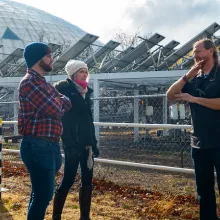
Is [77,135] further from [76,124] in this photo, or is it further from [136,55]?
[136,55]

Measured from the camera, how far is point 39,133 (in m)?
3.05

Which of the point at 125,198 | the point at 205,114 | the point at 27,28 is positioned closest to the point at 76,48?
the point at 125,198

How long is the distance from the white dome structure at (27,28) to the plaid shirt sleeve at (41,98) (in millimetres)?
39625

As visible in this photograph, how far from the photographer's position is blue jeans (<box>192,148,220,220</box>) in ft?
11.0

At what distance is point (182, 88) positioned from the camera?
3611 mm

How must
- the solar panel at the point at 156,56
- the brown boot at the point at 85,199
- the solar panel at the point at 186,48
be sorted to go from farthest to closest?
1. the solar panel at the point at 156,56
2. the solar panel at the point at 186,48
3. the brown boot at the point at 85,199

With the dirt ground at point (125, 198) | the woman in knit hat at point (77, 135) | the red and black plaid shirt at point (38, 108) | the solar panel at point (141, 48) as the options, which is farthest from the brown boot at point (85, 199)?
the solar panel at point (141, 48)

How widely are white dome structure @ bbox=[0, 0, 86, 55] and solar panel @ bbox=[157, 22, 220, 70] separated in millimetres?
30842

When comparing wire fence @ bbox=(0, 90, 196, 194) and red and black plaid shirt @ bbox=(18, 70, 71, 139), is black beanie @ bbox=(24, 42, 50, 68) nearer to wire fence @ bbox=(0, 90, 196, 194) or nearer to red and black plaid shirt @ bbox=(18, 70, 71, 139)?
red and black plaid shirt @ bbox=(18, 70, 71, 139)

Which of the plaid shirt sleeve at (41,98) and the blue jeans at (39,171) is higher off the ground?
the plaid shirt sleeve at (41,98)

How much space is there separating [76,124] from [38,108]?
39.0 inches

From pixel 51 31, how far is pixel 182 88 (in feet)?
162

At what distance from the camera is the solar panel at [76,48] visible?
13.0 meters

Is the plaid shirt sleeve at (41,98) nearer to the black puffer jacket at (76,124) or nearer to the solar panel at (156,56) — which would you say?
the black puffer jacket at (76,124)
